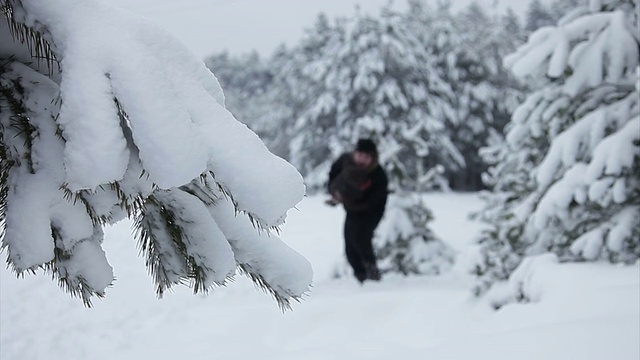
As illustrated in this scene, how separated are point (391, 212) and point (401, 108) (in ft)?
50.1

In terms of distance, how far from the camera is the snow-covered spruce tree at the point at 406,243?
24.8 ft

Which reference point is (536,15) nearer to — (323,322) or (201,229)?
(323,322)

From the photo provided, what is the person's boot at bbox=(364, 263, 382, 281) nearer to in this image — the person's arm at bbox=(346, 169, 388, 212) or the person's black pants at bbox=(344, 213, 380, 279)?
the person's black pants at bbox=(344, 213, 380, 279)

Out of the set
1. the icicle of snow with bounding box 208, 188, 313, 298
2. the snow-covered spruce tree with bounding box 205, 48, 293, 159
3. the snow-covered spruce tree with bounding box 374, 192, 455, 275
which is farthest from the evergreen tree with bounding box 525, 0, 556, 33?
the icicle of snow with bounding box 208, 188, 313, 298

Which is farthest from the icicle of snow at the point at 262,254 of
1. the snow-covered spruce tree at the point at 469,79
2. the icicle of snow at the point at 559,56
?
the snow-covered spruce tree at the point at 469,79

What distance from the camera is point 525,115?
5.09m

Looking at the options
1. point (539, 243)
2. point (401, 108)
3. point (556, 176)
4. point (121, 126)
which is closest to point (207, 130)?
point (121, 126)

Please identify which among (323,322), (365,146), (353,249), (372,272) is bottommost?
(372,272)

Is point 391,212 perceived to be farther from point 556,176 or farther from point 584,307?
point 584,307

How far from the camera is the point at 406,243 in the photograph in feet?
25.0

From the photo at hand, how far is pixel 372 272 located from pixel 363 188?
109 centimetres

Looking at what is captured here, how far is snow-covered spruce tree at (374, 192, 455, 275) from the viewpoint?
24.8 ft

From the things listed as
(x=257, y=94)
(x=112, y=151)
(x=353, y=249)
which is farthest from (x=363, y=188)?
(x=257, y=94)

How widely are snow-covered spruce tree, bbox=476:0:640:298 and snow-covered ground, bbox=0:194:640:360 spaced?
52 centimetres
